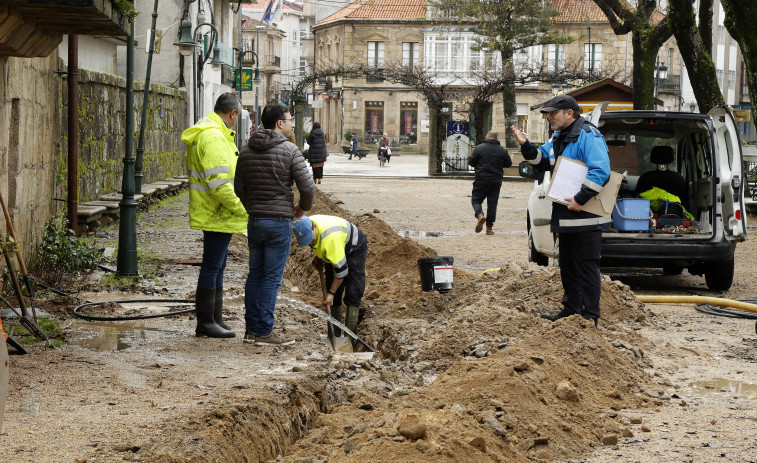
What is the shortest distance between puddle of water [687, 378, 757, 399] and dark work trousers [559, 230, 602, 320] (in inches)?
55.7

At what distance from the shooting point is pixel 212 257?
333 inches

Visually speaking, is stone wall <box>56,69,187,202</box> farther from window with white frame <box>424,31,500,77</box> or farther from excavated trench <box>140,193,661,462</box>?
window with white frame <box>424,31,500,77</box>

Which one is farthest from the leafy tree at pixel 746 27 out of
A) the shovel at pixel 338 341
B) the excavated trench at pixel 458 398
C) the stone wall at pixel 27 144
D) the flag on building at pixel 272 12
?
the flag on building at pixel 272 12

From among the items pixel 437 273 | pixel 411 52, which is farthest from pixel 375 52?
pixel 437 273

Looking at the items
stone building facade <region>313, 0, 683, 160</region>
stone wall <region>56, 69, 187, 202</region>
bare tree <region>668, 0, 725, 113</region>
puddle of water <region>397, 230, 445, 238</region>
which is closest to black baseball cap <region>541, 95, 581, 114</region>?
stone wall <region>56, 69, 187, 202</region>

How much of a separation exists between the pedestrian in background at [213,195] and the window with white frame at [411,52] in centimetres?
6913

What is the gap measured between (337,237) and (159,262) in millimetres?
4249

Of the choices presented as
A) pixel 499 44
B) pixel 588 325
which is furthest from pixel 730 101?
pixel 588 325

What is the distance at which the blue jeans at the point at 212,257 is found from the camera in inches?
332

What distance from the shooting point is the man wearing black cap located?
8617 millimetres

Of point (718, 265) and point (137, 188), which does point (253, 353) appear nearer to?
point (718, 265)

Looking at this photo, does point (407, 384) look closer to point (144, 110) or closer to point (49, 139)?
point (49, 139)

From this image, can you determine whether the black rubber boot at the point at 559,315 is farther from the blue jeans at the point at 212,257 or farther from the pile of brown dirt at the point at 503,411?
the blue jeans at the point at 212,257

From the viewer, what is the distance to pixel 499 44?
156 feet
